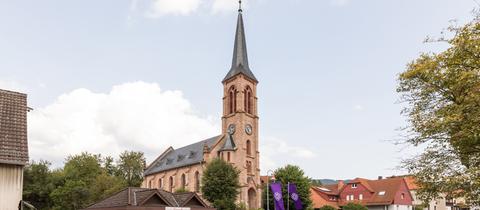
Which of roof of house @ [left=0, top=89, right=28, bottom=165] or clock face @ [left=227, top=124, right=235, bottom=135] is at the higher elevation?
clock face @ [left=227, top=124, right=235, bottom=135]

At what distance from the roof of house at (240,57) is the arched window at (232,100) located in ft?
8.26

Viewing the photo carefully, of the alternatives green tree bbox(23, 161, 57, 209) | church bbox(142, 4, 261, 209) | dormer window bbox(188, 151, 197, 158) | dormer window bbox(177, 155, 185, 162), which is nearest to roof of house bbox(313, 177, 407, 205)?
church bbox(142, 4, 261, 209)

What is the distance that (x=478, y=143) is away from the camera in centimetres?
1545

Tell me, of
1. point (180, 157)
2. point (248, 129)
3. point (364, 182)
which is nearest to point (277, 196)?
point (248, 129)

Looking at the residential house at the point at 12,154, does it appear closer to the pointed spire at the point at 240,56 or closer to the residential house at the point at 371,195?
the pointed spire at the point at 240,56

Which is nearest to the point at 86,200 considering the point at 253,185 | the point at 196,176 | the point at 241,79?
the point at 196,176

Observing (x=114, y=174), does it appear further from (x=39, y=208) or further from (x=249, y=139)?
(x=249, y=139)

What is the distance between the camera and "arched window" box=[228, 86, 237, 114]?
73.8m

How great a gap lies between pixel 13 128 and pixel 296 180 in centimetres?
5398

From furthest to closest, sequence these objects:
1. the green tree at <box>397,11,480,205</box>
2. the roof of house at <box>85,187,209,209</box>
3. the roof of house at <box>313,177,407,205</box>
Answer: the roof of house at <box>313,177,407,205</box>
the roof of house at <box>85,187,209,209</box>
the green tree at <box>397,11,480,205</box>

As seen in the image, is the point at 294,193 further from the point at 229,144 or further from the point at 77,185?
the point at 77,185

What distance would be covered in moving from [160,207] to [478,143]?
23752 mm

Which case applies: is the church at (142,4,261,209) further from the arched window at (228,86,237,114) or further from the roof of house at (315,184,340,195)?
the roof of house at (315,184,340,195)

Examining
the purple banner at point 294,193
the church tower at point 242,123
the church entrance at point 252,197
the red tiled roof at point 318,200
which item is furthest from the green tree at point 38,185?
the red tiled roof at point 318,200
